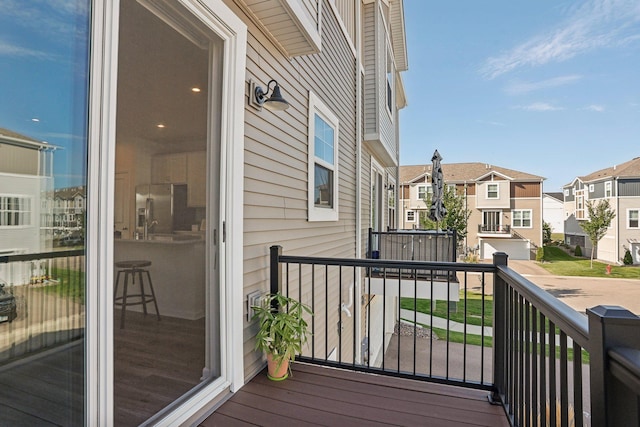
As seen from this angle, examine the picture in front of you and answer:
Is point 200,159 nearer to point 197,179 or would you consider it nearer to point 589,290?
point 197,179

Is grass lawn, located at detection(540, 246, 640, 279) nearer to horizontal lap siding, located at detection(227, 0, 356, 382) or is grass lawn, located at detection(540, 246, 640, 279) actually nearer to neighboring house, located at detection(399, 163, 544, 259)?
neighboring house, located at detection(399, 163, 544, 259)

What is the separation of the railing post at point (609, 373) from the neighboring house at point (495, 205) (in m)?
23.4

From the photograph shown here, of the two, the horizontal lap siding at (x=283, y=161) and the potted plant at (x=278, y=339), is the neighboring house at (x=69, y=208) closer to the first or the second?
the horizontal lap siding at (x=283, y=161)

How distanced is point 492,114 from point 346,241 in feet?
101

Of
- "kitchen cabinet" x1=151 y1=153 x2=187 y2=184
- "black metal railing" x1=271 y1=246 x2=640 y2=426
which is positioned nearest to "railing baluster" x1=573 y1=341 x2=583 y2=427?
"black metal railing" x1=271 y1=246 x2=640 y2=426

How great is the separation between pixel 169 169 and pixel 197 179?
218mm

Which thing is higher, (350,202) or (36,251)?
(350,202)

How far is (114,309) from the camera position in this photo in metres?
1.43

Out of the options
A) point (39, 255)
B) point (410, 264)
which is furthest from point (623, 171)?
point (39, 255)

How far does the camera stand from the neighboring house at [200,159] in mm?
1354

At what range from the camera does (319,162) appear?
427 cm

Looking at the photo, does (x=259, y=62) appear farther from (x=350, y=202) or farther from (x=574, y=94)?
(x=574, y=94)

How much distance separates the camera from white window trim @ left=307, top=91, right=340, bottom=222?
3.86 m

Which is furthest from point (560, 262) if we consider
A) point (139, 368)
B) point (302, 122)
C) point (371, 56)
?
point (139, 368)
